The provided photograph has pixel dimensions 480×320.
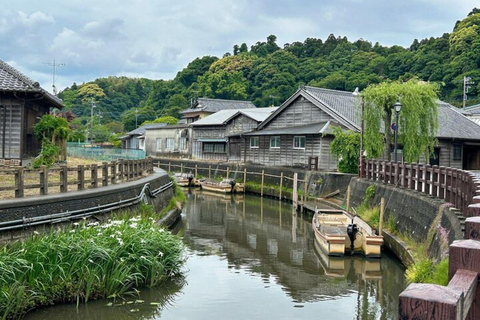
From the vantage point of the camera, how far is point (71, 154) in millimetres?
31859

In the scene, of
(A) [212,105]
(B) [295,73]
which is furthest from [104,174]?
(B) [295,73]

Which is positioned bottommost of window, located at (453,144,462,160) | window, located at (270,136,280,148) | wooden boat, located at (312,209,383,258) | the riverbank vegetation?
wooden boat, located at (312,209,383,258)

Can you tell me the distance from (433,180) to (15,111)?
51.6ft

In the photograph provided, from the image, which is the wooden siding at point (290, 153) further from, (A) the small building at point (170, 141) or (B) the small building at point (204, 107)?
(B) the small building at point (204, 107)

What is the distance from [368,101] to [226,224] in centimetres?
949

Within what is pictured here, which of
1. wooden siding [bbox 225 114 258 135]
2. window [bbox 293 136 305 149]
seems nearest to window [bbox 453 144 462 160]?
window [bbox 293 136 305 149]

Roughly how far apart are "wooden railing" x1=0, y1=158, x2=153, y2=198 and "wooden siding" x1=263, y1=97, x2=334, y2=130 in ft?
47.7

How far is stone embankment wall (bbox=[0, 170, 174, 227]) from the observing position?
1041 cm

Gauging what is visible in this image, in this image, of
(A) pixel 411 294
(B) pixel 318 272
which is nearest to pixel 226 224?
(B) pixel 318 272

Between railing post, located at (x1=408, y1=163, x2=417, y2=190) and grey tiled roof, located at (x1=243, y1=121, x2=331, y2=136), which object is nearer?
railing post, located at (x1=408, y1=163, x2=417, y2=190)

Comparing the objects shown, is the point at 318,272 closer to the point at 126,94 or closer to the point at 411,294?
the point at 411,294

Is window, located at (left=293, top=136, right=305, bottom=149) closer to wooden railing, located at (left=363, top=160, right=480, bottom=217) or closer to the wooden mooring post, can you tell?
wooden railing, located at (left=363, top=160, right=480, bottom=217)

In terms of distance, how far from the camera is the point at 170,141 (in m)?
52.3

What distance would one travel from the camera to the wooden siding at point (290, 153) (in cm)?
3119
